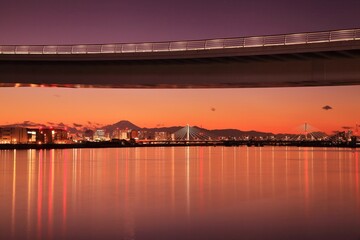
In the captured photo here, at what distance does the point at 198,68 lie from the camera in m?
42.0

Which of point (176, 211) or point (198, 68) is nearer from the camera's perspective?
point (176, 211)

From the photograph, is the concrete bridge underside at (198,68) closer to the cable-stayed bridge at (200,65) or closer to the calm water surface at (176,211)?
the cable-stayed bridge at (200,65)

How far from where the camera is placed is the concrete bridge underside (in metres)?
36.7

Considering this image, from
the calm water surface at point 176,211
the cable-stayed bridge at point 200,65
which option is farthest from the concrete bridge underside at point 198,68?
the calm water surface at point 176,211

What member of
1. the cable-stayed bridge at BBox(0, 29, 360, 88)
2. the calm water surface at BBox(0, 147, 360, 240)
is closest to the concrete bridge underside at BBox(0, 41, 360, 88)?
the cable-stayed bridge at BBox(0, 29, 360, 88)

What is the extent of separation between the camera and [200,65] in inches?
1655

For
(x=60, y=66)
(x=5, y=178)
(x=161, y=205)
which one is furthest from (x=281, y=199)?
(x=60, y=66)

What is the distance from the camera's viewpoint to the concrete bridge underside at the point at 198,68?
1443 inches

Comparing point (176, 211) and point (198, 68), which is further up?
point (198, 68)

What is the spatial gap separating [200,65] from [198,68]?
282 millimetres

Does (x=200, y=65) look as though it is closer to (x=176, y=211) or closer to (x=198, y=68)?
(x=198, y=68)

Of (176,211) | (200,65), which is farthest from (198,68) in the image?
(176,211)

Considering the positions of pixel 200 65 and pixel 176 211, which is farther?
pixel 200 65

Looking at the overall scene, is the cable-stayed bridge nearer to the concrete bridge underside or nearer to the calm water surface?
the concrete bridge underside
